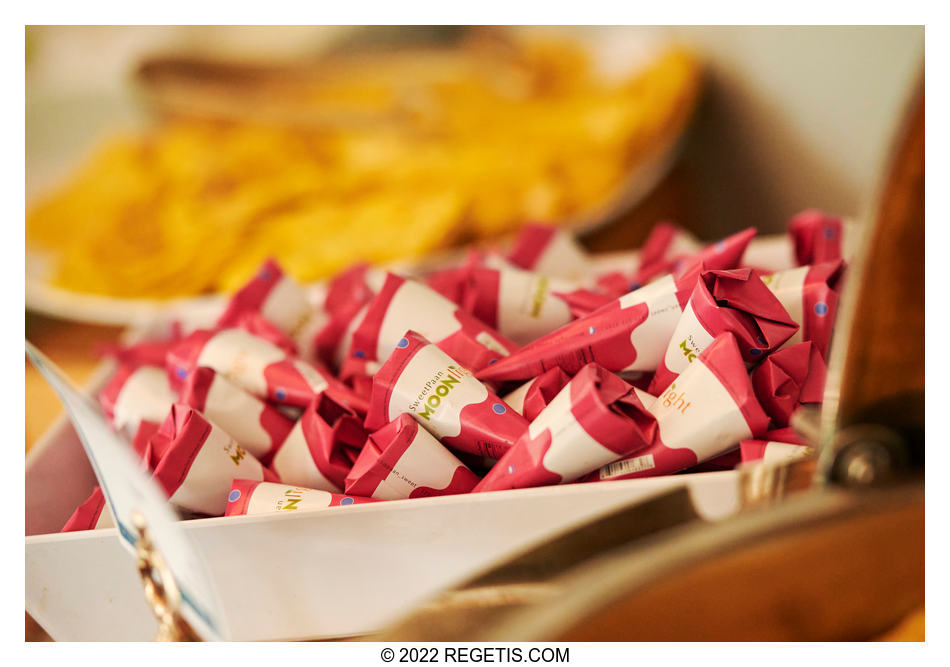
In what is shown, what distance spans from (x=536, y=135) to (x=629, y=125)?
0.25m

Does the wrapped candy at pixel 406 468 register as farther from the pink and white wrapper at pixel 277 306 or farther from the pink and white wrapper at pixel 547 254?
the pink and white wrapper at pixel 547 254

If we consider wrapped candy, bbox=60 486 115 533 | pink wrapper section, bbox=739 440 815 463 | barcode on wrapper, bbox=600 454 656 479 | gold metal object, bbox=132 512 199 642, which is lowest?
wrapped candy, bbox=60 486 115 533

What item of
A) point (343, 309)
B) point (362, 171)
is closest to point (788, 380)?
point (343, 309)

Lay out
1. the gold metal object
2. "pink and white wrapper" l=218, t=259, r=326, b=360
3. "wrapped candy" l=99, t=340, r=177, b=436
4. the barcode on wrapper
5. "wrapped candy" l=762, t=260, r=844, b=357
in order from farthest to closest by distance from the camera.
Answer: "pink and white wrapper" l=218, t=259, r=326, b=360 < "wrapped candy" l=99, t=340, r=177, b=436 < "wrapped candy" l=762, t=260, r=844, b=357 < the barcode on wrapper < the gold metal object

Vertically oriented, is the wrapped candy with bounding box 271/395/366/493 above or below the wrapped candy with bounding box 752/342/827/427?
below

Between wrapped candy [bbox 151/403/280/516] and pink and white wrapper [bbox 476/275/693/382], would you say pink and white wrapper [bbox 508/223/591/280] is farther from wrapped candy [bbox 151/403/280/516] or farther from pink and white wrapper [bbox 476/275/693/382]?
wrapped candy [bbox 151/403/280/516]

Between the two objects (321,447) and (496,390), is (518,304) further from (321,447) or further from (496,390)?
(321,447)

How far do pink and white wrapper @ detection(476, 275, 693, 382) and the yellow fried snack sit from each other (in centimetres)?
93

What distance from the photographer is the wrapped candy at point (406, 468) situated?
0.66m

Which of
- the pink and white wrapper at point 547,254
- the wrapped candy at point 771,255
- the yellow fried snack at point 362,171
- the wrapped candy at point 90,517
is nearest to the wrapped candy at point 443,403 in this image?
the wrapped candy at point 90,517

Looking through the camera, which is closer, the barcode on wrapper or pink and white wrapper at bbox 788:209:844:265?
the barcode on wrapper

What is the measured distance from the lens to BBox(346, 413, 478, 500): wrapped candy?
66 centimetres

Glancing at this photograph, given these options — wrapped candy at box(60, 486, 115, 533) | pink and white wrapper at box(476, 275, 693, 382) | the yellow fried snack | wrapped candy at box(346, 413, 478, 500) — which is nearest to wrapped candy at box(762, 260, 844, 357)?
pink and white wrapper at box(476, 275, 693, 382)
